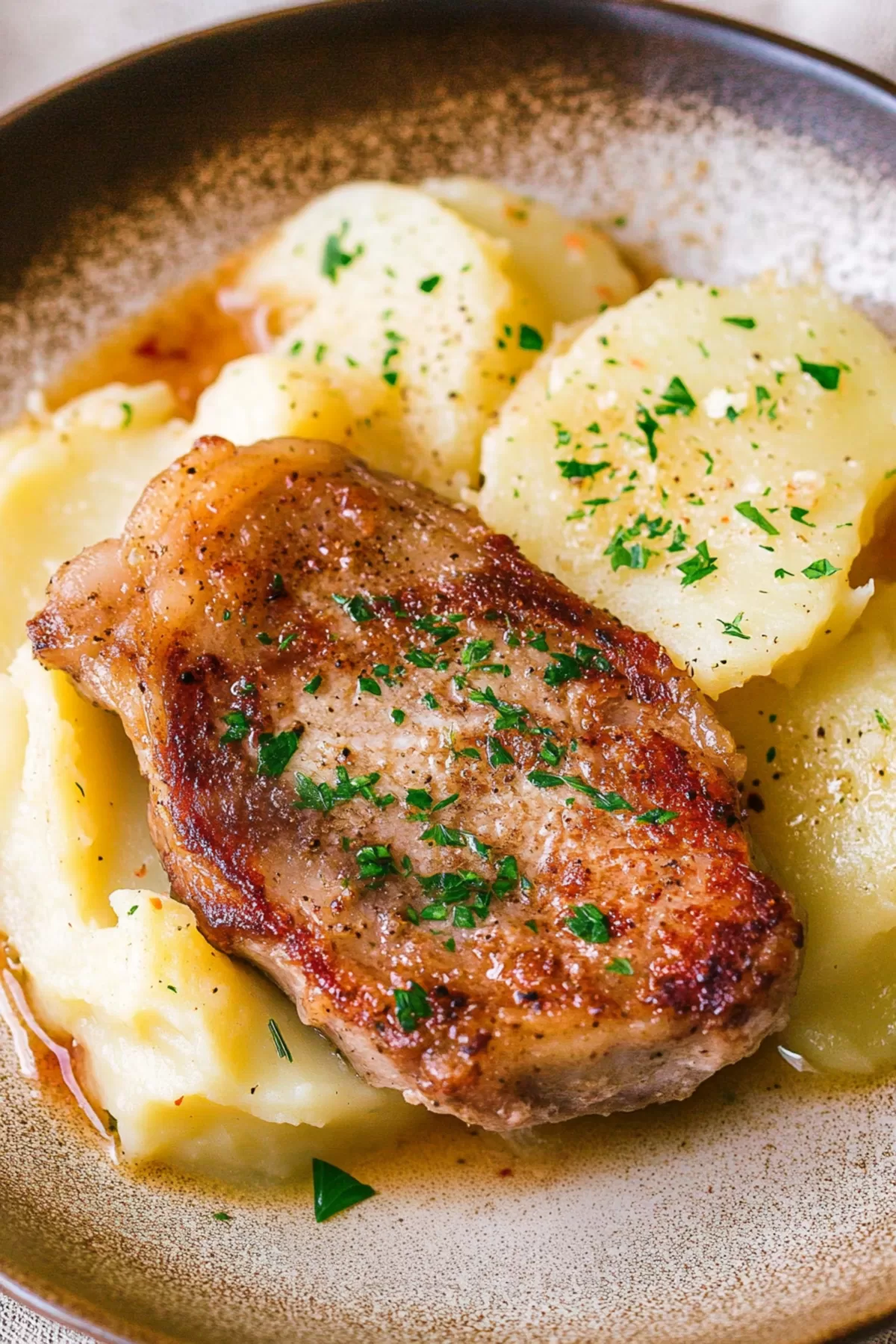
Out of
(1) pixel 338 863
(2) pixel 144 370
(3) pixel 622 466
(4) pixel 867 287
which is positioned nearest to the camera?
(1) pixel 338 863

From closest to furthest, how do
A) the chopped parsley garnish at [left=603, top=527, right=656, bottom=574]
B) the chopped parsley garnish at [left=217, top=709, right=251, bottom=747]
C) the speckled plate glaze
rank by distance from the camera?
the speckled plate glaze, the chopped parsley garnish at [left=217, top=709, right=251, bottom=747], the chopped parsley garnish at [left=603, top=527, right=656, bottom=574]

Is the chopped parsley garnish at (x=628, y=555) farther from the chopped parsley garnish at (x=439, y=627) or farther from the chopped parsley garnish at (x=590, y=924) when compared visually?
the chopped parsley garnish at (x=590, y=924)

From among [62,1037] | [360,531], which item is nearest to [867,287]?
[360,531]

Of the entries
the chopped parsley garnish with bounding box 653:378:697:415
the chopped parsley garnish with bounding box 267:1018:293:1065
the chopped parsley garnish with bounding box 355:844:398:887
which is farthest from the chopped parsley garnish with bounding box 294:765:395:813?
the chopped parsley garnish with bounding box 653:378:697:415

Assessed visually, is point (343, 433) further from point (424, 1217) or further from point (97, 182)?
point (424, 1217)

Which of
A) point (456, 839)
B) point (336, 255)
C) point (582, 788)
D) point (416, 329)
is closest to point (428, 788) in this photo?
point (456, 839)

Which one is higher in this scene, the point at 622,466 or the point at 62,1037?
the point at 622,466

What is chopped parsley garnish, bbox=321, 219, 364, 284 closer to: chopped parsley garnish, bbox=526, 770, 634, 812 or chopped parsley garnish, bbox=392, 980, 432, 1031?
chopped parsley garnish, bbox=526, 770, 634, 812
